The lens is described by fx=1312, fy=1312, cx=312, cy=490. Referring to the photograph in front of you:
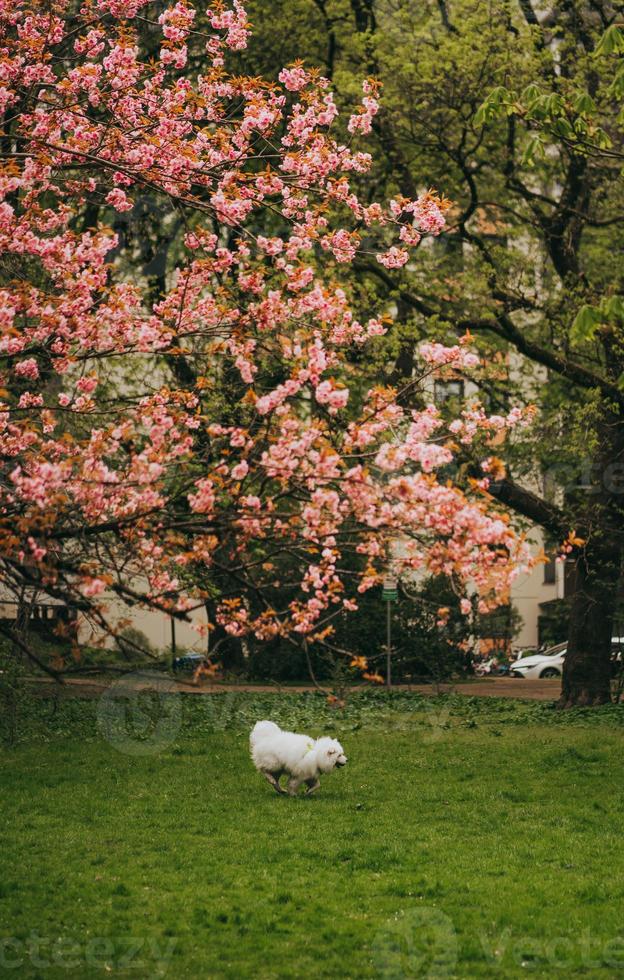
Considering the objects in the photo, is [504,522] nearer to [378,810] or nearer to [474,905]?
[474,905]

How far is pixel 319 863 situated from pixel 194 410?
4032 mm

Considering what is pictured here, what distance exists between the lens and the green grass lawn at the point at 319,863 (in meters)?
8.45

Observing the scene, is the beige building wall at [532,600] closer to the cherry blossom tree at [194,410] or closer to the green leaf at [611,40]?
the cherry blossom tree at [194,410]

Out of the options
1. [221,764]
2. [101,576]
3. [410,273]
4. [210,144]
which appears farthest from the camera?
[410,273]

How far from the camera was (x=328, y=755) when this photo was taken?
14773 mm

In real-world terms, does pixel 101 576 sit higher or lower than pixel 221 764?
higher

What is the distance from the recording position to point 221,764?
18188 mm

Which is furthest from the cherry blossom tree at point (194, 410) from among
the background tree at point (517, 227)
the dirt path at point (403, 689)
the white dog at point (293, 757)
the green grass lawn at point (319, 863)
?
the dirt path at point (403, 689)

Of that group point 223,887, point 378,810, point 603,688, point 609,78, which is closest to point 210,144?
point 223,887

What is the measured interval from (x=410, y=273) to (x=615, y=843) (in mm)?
14645

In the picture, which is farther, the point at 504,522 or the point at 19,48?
the point at 19,48

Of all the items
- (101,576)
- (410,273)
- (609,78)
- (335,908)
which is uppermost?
(609,78)

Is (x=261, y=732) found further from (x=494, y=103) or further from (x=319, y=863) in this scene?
(x=494, y=103)

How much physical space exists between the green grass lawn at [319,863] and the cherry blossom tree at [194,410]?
6.90ft
